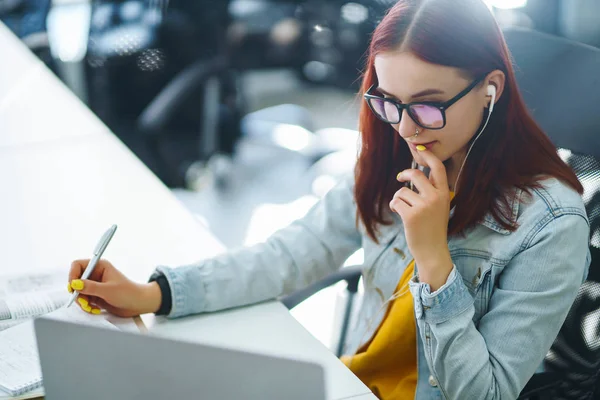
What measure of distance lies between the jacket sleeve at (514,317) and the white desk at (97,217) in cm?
13

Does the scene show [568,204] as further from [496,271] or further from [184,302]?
[184,302]

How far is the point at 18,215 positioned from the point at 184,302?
1.68ft

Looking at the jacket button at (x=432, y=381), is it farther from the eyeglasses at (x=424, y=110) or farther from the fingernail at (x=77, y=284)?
the fingernail at (x=77, y=284)

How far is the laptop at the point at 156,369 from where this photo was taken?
1.98 feet

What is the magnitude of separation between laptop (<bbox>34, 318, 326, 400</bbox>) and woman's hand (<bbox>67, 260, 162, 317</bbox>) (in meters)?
0.39

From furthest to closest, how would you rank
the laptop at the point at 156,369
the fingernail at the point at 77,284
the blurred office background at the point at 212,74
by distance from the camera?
the blurred office background at the point at 212,74
the fingernail at the point at 77,284
the laptop at the point at 156,369

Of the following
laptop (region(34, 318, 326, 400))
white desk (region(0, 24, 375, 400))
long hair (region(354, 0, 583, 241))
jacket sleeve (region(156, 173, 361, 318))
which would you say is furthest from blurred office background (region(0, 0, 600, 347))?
laptop (region(34, 318, 326, 400))

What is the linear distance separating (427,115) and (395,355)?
0.41m

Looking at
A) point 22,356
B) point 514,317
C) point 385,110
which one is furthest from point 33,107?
point 514,317

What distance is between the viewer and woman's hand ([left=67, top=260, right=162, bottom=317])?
1084 mm

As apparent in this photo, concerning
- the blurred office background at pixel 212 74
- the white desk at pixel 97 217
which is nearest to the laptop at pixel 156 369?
the white desk at pixel 97 217

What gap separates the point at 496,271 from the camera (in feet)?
3.40

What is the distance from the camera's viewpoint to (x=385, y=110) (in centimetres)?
104

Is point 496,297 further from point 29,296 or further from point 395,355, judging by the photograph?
point 29,296
